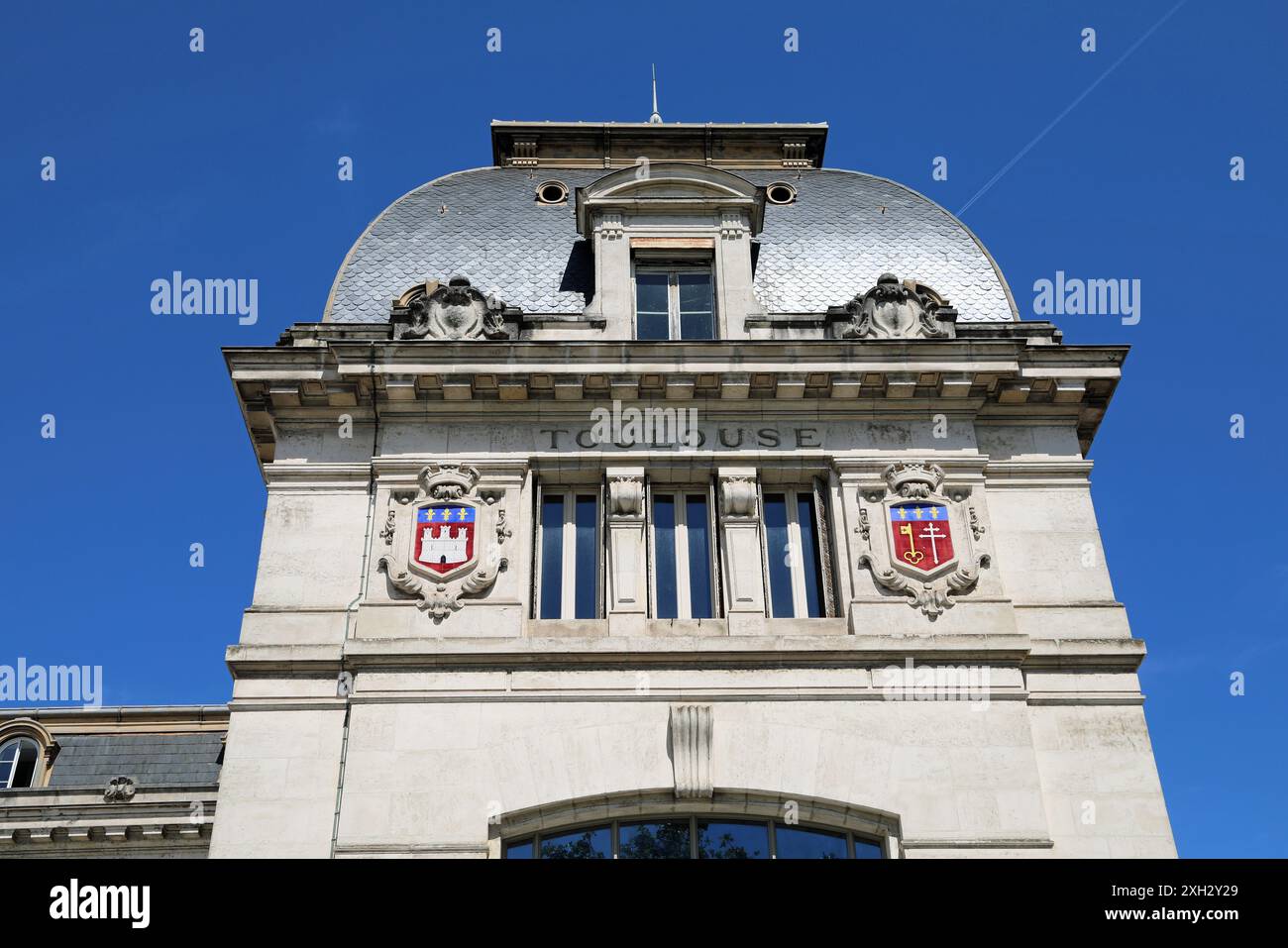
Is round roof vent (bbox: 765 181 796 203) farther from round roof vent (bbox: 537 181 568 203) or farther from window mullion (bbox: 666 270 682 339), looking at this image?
round roof vent (bbox: 537 181 568 203)

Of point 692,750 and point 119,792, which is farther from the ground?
point 119,792

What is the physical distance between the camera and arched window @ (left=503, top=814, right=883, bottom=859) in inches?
750

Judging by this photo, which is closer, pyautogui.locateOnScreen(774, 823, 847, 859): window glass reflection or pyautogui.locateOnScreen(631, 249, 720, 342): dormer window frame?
pyautogui.locateOnScreen(774, 823, 847, 859): window glass reflection

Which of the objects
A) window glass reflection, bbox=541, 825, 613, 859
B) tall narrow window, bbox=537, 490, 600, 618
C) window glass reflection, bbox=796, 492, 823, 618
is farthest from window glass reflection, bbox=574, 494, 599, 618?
window glass reflection, bbox=541, 825, 613, 859

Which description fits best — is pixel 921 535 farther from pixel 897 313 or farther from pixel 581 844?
pixel 581 844

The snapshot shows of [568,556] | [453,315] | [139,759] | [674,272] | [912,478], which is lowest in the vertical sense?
[568,556]

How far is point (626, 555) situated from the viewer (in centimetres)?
2114

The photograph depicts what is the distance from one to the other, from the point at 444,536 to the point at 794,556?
5.16m

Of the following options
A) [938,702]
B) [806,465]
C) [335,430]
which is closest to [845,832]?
[938,702]

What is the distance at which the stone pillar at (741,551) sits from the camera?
2061 cm

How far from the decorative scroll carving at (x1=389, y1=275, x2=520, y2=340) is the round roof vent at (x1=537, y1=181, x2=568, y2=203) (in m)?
4.22

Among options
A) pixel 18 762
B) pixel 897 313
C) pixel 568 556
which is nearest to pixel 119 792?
pixel 18 762

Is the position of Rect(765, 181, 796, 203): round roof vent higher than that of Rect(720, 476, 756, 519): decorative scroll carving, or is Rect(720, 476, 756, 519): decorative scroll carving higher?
Rect(765, 181, 796, 203): round roof vent
